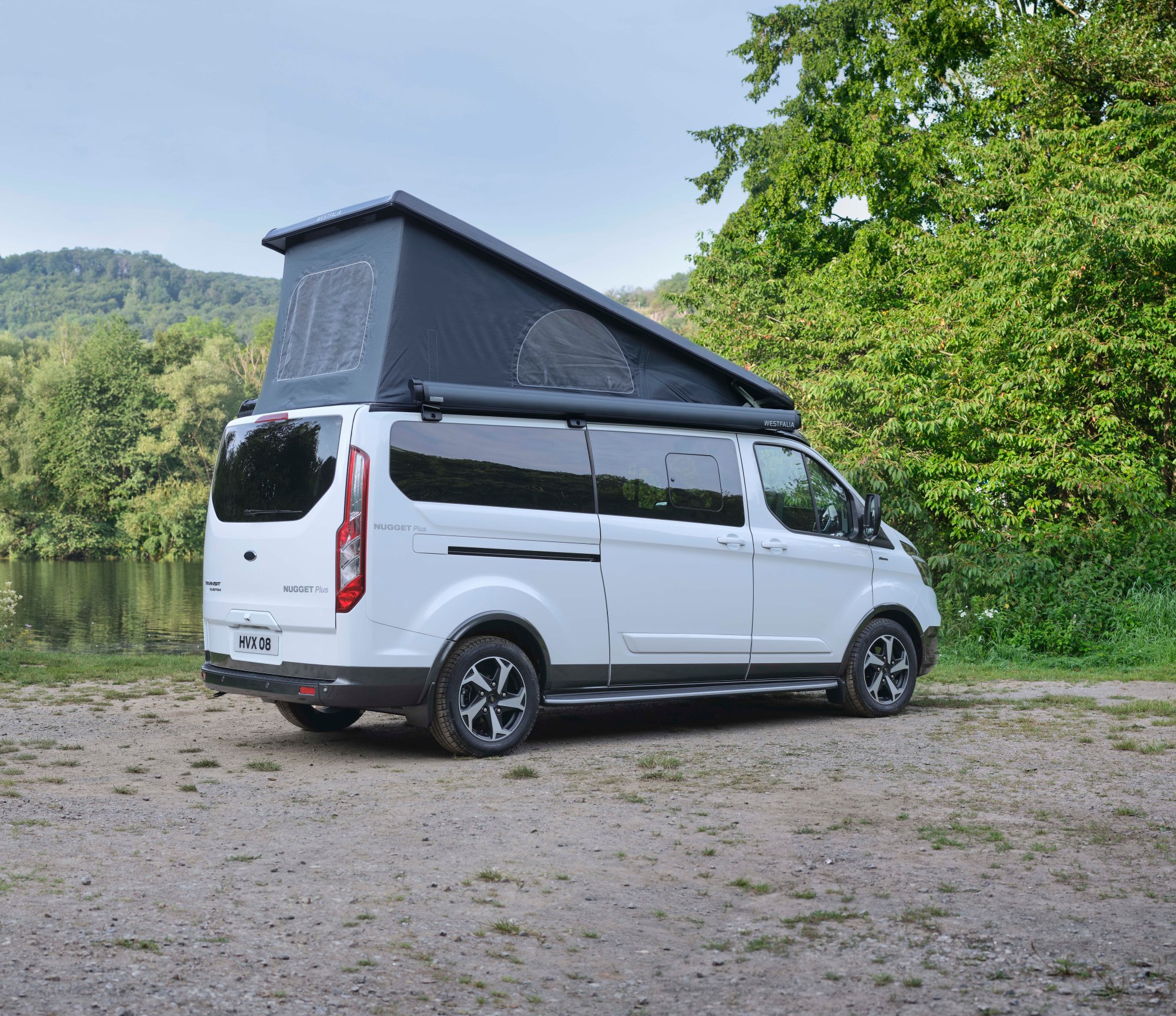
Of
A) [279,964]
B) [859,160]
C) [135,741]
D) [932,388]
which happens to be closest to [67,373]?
[859,160]

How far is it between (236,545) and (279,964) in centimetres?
435

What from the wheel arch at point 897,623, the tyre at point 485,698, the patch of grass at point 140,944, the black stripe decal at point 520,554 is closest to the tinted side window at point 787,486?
the wheel arch at point 897,623

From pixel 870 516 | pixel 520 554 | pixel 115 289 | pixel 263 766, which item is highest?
pixel 115 289

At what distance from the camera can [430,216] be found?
757 centimetres

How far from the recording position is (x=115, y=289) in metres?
163

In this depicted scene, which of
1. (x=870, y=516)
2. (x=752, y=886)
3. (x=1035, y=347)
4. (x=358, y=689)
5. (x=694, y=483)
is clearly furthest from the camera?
(x=1035, y=347)

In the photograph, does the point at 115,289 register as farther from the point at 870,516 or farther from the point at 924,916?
the point at 924,916

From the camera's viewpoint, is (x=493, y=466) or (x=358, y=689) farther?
(x=493, y=466)

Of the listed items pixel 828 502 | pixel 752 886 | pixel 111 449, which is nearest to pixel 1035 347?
pixel 828 502

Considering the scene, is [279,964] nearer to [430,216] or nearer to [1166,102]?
[430,216]

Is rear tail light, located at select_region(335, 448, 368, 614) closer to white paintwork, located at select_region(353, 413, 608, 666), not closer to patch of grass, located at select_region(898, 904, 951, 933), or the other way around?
white paintwork, located at select_region(353, 413, 608, 666)

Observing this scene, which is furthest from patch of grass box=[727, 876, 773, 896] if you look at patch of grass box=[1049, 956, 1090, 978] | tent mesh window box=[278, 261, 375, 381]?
tent mesh window box=[278, 261, 375, 381]

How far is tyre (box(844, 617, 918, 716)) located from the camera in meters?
9.23

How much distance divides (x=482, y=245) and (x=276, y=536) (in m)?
2.23
